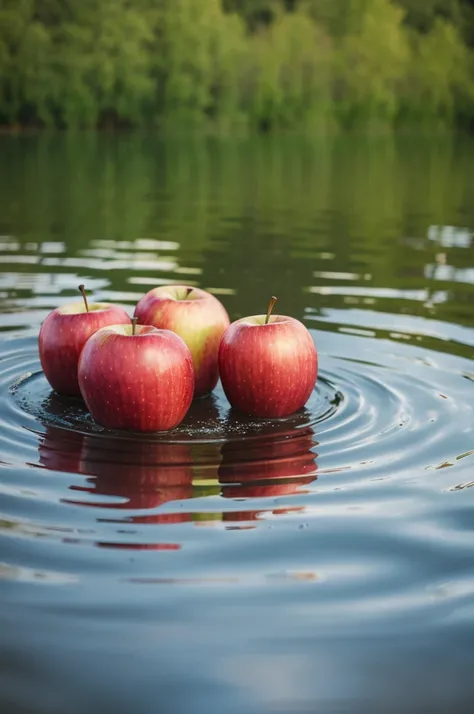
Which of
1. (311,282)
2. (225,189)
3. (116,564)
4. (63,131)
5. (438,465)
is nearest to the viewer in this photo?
(116,564)

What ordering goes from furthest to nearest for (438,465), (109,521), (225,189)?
(225,189)
(438,465)
(109,521)

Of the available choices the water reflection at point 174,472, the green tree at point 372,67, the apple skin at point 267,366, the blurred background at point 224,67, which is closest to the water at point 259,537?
the water reflection at point 174,472

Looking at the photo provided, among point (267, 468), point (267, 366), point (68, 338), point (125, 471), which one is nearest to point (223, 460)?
point (267, 468)

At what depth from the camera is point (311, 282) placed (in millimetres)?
9758

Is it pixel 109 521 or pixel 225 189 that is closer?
pixel 109 521

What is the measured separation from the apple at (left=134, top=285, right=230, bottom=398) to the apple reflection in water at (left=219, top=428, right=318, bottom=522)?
728mm

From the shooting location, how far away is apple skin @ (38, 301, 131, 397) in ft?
17.1

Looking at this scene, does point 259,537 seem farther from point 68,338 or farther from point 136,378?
point 68,338

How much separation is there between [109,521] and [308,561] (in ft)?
2.36

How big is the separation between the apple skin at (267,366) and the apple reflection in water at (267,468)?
0.26 meters

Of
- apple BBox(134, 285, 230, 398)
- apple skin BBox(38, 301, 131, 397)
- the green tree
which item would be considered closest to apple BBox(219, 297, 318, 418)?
apple BBox(134, 285, 230, 398)

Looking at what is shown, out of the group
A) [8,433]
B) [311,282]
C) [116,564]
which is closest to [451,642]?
[116,564]

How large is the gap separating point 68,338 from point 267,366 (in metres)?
0.97

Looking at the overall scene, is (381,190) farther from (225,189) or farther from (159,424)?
(159,424)
